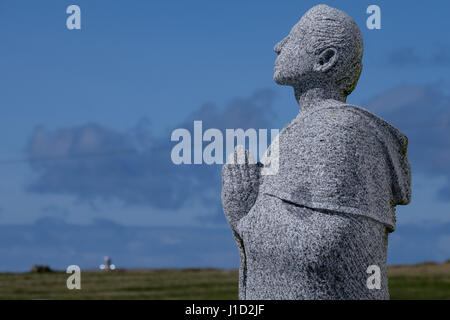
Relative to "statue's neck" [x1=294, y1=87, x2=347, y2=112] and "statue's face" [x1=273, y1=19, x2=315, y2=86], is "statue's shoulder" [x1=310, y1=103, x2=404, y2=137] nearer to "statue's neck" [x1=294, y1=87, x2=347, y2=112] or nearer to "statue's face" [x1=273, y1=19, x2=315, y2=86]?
"statue's neck" [x1=294, y1=87, x2=347, y2=112]

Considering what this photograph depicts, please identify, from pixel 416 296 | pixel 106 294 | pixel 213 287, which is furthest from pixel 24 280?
pixel 416 296

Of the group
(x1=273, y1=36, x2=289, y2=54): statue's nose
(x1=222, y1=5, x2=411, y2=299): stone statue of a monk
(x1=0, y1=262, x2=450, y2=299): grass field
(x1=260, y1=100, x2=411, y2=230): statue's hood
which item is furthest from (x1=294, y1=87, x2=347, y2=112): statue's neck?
(x1=0, y1=262, x2=450, y2=299): grass field

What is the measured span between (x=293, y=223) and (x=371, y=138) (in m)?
1.09

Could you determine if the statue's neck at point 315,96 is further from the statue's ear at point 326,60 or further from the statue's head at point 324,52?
the statue's ear at point 326,60

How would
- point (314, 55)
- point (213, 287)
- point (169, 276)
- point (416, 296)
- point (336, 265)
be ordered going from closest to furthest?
point (336, 265), point (314, 55), point (416, 296), point (213, 287), point (169, 276)

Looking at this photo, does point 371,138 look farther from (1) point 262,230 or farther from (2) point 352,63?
(1) point 262,230

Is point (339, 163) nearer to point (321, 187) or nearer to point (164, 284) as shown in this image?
point (321, 187)

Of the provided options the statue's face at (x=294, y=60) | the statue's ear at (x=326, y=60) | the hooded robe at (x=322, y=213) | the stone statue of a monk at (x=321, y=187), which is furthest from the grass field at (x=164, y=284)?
the statue's ear at (x=326, y=60)

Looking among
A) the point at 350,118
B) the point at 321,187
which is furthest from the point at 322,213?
the point at 350,118

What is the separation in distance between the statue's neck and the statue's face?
12cm

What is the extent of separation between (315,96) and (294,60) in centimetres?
40

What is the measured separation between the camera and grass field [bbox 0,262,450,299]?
1658 centimetres

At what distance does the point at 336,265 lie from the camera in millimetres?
5980

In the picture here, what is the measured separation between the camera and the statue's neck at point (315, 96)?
21.4 feet
